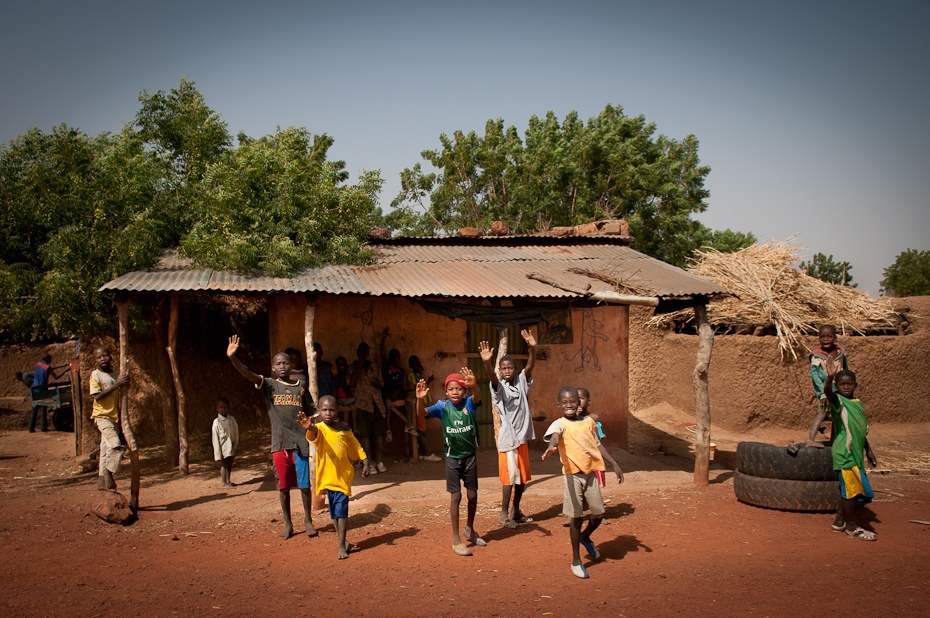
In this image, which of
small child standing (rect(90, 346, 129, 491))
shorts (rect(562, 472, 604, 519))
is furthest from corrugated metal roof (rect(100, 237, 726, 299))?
shorts (rect(562, 472, 604, 519))

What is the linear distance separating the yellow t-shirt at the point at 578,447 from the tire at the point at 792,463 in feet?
9.41

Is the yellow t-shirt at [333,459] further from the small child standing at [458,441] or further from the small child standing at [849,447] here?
the small child standing at [849,447]

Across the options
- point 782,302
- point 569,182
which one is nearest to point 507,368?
point 782,302

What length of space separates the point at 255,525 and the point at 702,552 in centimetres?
439

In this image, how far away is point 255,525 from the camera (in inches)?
277

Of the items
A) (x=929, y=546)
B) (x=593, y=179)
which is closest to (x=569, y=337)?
(x=929, y=546)

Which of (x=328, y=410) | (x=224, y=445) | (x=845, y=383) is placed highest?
(x=845, y=383)

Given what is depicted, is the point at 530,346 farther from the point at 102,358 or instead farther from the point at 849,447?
the point at 102,358

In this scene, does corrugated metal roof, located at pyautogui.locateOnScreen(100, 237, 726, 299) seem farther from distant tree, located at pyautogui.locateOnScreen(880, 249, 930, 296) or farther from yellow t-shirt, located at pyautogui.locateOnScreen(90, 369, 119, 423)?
distant tree, located at pyautogui.locateOnScreen(880, 249, 930, 296)

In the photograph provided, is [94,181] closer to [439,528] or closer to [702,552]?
[439,528]

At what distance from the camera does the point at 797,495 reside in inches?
286

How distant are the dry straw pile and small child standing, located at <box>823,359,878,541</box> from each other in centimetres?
645

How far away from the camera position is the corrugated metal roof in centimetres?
814

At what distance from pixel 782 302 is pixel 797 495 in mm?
7122
